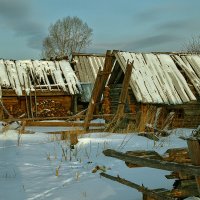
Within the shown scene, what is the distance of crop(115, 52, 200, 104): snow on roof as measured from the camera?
1560 centimetres

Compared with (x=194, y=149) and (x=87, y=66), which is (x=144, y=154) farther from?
(x=87, y=66)

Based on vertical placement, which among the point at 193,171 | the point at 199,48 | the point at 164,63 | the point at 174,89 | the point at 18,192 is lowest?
the point at 18,192

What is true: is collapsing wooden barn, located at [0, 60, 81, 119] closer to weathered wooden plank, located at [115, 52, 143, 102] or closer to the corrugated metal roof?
the corrugated metal roof

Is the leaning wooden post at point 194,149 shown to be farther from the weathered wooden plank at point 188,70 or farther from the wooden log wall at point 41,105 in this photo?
the wooden log wall at point 41,105

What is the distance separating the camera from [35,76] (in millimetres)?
21969

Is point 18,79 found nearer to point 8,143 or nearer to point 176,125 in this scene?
point 176,125

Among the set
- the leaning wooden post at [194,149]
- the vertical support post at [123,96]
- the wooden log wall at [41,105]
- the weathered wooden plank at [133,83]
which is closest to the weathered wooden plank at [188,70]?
the weathered wooden plank at [133,83]

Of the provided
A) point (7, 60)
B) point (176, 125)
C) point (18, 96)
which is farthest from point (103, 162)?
point (7, 60)

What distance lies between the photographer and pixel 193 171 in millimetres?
3086

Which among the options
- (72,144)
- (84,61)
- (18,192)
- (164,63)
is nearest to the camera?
(18,192)

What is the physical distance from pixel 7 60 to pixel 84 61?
5.48 m

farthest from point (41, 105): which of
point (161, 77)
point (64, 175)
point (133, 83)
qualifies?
point (64, 175)

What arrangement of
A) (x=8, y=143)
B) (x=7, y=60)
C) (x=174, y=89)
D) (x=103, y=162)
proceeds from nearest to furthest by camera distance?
(x=103, y=162)
(x=8, y=143)
(x=174, y=89)
(x=7, y=60)

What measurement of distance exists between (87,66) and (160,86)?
9.55 metres
